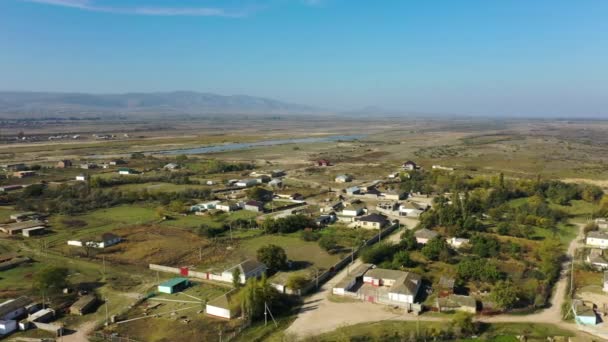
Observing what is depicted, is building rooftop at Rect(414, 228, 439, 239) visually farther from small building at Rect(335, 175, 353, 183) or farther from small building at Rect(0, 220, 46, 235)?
→ small building at Rect(0, 220, 46, 235)

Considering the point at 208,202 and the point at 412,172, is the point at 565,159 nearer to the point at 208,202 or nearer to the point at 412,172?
the point at 412,172

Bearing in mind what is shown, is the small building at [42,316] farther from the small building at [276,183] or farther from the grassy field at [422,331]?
the small building at [276,183]

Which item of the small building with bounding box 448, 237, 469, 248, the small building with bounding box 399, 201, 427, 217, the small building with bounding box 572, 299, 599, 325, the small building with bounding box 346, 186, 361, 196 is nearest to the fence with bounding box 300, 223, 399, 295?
the small building with bounding box 448, 237, 469, 248

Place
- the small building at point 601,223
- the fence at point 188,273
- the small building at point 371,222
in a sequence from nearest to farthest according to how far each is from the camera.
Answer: the fence at point 188,273 → the small building at point 601,223 → the small building at point 371,222

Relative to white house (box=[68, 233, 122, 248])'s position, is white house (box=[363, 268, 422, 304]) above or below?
above

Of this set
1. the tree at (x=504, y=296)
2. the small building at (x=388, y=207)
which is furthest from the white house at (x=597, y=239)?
the small building at (x=388, y=207)

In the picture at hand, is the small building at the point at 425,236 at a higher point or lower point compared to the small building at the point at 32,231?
higher
